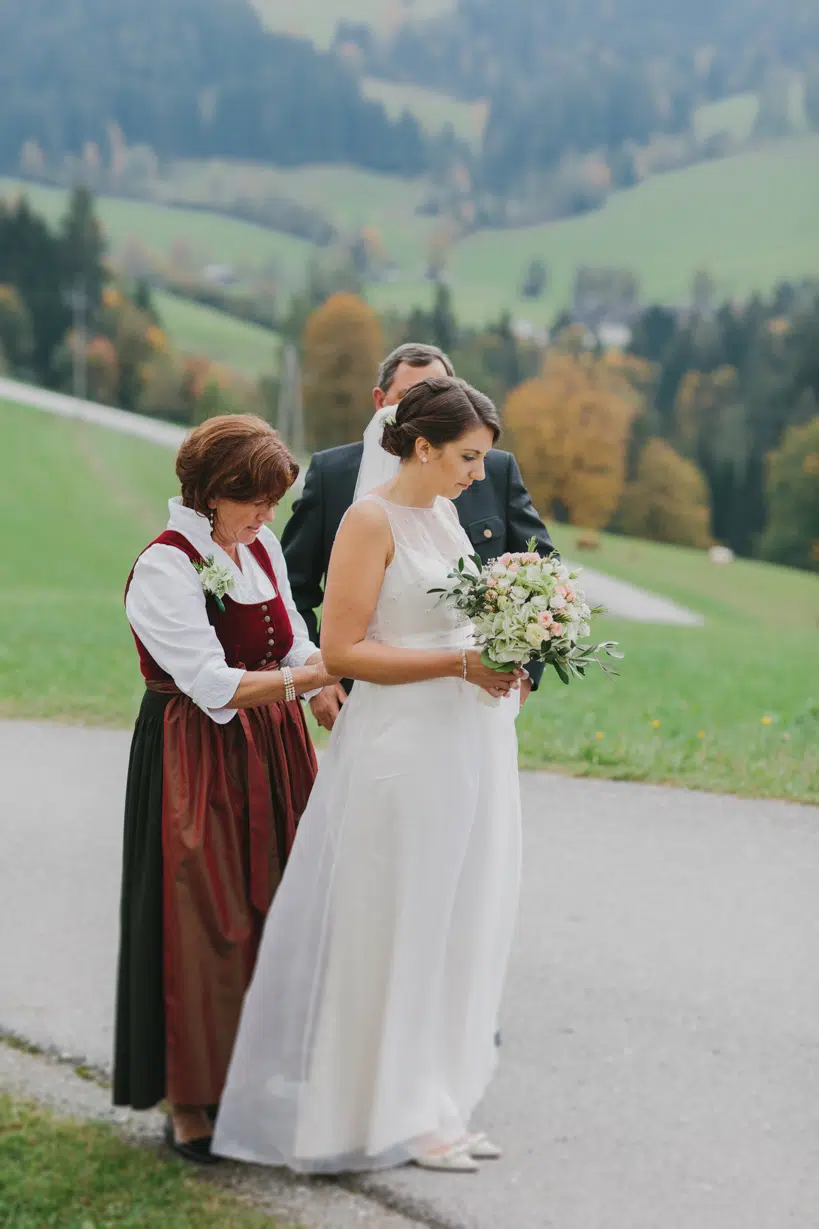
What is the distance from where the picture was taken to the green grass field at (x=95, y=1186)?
3.89 m

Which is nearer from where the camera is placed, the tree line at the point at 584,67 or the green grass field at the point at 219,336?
the green grass field at the point at 219,336

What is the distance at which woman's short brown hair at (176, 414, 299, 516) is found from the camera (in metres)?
3.97

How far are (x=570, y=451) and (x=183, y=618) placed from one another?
248 ft

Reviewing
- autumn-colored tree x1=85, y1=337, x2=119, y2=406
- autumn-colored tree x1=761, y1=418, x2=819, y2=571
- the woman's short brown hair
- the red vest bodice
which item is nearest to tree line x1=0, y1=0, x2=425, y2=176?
autumn-colored tree x1=85, y1=337, x2=119, y2=406

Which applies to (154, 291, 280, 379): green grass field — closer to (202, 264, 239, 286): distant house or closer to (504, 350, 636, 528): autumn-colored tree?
(202, 264, 239, 286): distant house

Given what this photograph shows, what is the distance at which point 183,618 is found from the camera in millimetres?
4016

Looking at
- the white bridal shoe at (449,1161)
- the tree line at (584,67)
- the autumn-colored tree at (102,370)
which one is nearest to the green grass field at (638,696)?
the white bridal shoe at (449,1161)

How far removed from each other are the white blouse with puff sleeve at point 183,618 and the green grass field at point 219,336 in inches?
3862

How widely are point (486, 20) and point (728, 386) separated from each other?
111352 millimetres

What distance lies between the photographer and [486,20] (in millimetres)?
190000

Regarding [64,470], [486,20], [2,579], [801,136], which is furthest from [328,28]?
[2,579]

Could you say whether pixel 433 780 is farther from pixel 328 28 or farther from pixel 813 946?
pixel 328 28

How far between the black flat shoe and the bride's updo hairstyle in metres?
2.17

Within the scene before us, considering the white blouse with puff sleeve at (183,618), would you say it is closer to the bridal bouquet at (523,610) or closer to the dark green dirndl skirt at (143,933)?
the dark green dirndl skirt at (143,933)
